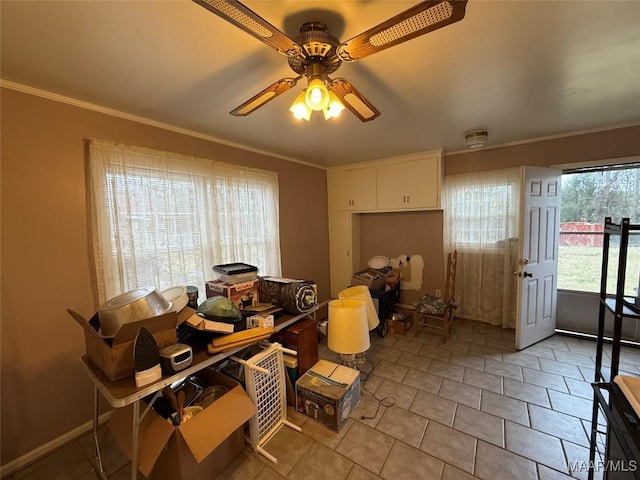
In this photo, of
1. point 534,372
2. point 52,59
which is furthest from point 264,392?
point 534,372

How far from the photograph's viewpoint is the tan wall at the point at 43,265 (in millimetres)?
1600

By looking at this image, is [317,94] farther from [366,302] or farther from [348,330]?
[366,302]

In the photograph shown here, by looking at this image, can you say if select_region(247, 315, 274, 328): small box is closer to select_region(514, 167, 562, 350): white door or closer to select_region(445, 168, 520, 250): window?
select_region(514, 167, 562, 350): white door

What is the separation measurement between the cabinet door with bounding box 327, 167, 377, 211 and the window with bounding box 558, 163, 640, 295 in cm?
229

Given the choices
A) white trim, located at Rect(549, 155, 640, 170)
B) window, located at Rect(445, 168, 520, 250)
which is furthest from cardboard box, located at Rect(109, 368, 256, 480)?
white trim, located at Rect(549, 155, 640, 170)

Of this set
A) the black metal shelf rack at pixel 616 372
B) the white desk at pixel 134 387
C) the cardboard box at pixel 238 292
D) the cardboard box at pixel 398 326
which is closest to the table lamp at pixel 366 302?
the cardboard box at pixel 238 292

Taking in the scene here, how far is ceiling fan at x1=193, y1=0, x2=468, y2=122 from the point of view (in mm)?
814

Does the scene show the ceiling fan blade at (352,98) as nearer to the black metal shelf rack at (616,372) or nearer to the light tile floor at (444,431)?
the black metal shelf rack at (616,372)

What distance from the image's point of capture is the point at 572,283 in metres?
3.19

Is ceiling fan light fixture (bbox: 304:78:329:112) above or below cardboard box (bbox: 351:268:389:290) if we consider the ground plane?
above

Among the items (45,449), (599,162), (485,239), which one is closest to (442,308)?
(485,239)

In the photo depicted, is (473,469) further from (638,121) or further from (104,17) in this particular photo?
(638,121)

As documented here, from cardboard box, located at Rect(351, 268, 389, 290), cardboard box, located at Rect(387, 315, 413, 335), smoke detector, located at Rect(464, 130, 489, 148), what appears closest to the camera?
smoke detector, located at Rect(464, 130, 489, 148)

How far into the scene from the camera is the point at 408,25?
886 mm
